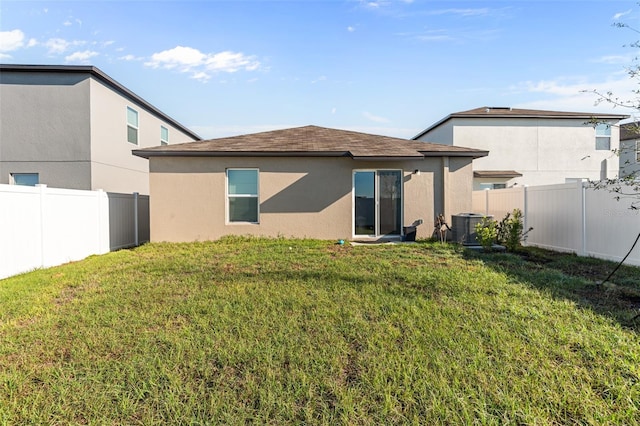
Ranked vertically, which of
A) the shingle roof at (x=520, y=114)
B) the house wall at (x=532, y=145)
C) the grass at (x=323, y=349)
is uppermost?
the shingle roof at (x=520, y=114)

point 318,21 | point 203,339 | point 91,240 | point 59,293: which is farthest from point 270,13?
point 203,339

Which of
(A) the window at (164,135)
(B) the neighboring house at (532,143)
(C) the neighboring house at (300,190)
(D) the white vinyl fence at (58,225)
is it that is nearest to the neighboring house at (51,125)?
(D) the white vinyl fence at (58,225)

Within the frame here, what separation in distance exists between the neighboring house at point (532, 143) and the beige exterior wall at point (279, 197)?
9.32 metres

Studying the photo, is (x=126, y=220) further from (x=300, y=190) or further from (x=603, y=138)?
(x=603, y=138)

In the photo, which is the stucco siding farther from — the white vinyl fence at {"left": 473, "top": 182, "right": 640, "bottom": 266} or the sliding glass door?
the sliding glass door

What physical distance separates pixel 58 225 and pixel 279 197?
18.1 feet

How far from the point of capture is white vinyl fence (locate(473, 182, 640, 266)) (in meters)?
7.01

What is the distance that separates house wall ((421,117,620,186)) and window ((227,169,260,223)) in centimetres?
1257

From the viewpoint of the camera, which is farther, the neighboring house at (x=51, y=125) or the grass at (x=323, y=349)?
the neighboring house at (x=51, y=125)

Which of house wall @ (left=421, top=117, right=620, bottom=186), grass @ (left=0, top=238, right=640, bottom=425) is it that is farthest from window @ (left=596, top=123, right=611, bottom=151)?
grass @ (left=0, top=238, right=640, bottom=425)

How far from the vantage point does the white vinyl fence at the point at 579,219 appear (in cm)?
701

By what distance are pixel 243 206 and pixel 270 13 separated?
563 centimetres

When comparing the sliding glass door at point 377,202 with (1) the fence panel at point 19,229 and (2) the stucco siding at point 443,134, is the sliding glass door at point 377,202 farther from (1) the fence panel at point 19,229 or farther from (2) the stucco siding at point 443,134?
(2) the stucco siding at point 443,134

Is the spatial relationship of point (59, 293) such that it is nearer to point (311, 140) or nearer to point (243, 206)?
point (243, 206)
